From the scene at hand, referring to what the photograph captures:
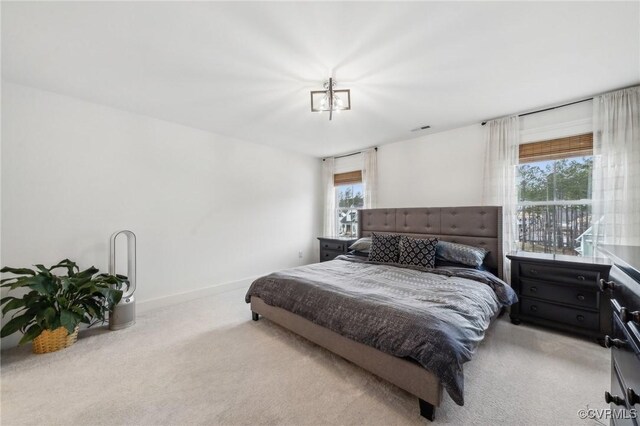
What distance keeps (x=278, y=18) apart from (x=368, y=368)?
2508 millimetres

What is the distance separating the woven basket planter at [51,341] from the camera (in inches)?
84.4

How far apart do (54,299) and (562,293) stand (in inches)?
190

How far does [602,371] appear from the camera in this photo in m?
1.86

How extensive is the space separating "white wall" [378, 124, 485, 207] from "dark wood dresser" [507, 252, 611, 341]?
111 centimetres

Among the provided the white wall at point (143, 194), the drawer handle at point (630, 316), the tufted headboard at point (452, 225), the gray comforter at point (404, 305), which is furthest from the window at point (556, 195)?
the white wall at point (143, 194)

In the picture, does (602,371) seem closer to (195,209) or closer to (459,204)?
(459,204)

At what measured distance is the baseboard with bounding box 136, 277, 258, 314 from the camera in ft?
10.2

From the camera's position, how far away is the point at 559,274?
2414mm

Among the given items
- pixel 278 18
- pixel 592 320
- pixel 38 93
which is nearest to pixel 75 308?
pixel 38 93

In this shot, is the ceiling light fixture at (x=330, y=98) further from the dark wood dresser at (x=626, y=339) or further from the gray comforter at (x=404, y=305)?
the dark wood dresser at (x=626, y=339)

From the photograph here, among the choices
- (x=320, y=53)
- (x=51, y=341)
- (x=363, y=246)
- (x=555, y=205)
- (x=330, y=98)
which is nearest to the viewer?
(x=320, y=53)

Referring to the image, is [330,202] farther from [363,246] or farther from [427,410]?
[427,410]


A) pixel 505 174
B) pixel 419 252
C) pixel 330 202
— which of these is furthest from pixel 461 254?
pixel 330 202

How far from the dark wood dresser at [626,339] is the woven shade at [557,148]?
2346mm
